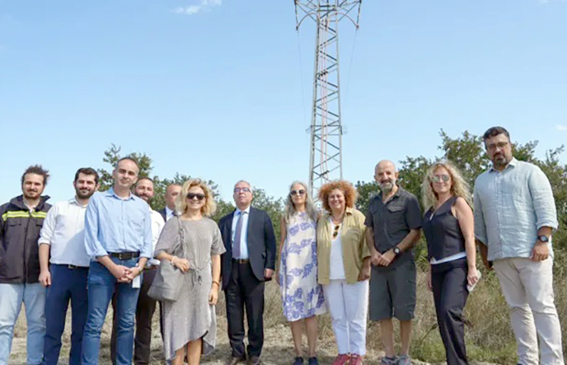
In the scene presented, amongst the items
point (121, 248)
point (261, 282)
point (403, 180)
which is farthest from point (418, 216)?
point (403, 180)

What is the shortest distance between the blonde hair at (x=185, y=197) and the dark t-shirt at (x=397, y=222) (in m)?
1.89

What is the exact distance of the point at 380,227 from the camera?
5816 mm

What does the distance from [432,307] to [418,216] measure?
9.74ft

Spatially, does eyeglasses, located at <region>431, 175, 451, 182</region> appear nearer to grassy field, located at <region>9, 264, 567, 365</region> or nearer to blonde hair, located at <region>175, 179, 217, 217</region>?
grassy field, located at <region>9, 264, 567, 365</region>

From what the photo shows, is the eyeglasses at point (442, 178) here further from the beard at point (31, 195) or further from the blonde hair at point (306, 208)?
the beard at point (31, 195)

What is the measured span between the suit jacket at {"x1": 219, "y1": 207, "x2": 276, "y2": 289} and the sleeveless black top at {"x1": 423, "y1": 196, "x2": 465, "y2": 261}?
→ 2.08 m

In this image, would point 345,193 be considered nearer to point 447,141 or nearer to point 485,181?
point 485,181

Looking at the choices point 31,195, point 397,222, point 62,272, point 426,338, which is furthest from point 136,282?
point 426,338

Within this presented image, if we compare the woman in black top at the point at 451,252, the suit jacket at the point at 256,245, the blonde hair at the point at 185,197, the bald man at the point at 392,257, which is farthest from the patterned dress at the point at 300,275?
the woman in black top at the point at 451,252

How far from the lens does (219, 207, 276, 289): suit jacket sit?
6324 millimetres

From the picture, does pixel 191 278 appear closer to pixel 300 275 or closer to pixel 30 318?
pixel 300 275

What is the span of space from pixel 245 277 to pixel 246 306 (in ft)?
1.23

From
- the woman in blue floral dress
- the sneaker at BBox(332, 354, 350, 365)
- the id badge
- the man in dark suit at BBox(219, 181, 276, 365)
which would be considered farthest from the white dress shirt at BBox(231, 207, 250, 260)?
the sneaker at BBox(332, 354, 350, 365)

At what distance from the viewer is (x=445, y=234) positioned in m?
5.15
